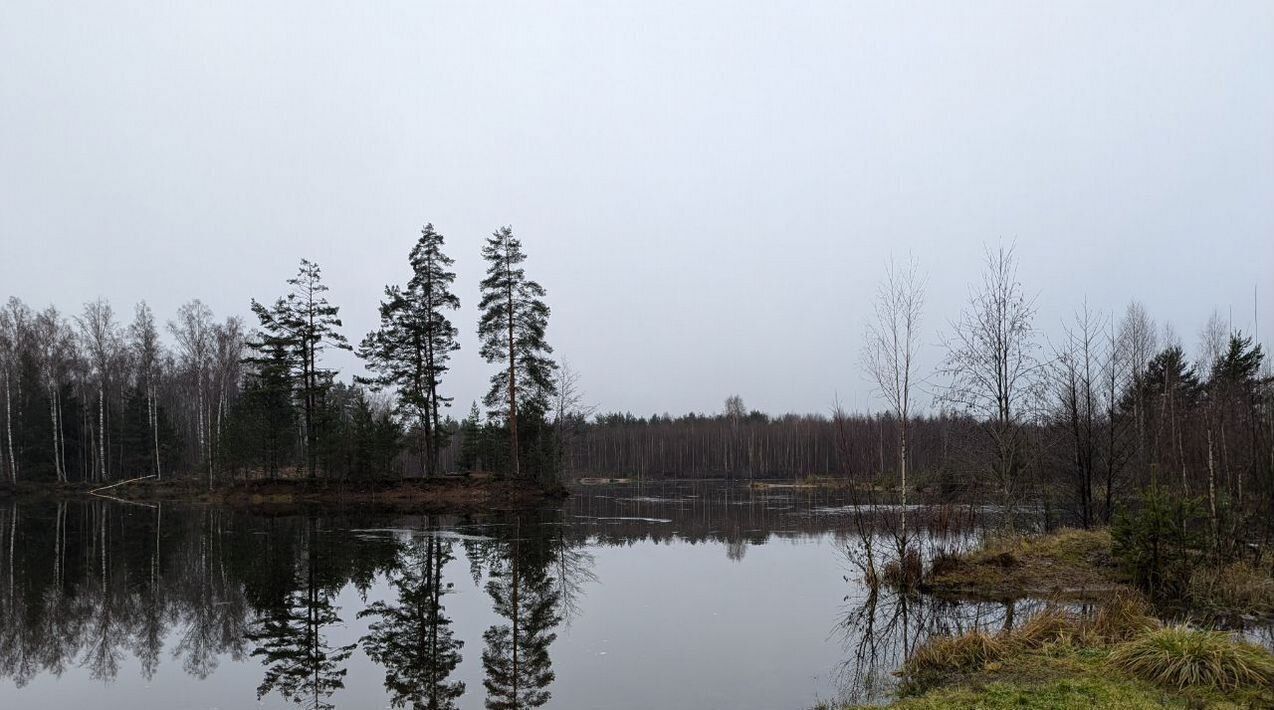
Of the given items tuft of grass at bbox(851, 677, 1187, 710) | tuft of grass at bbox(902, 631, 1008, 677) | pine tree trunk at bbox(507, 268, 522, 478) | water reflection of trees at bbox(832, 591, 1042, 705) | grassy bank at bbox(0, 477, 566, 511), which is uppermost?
pine tree trunk at bbox(507, 268, 522, 478)

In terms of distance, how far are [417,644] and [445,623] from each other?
3.73 feet

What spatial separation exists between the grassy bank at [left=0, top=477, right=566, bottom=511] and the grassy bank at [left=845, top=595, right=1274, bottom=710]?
30732 mm

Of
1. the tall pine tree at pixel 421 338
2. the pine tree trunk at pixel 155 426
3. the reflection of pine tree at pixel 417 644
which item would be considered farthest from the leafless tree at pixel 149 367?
the reflection of pine tree at pixel 417 644

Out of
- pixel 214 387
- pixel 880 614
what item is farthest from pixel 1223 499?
pixel 214 387

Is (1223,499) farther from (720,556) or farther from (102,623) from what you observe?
(102,623)

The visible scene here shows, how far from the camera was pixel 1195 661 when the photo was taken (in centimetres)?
673

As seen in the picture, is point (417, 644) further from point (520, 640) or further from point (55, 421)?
point (55, 421)

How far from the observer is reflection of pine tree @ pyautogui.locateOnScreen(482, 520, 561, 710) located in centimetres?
768

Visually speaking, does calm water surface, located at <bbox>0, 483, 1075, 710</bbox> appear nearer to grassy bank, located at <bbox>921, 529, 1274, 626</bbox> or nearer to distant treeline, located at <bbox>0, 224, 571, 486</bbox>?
grassy bank, located at <bbox>921, 529, 1274, 626</bbox>

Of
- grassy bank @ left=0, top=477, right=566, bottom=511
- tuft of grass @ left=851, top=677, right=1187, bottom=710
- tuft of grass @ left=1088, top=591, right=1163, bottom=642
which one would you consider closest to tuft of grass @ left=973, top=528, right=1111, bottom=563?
tuft of grass @ left=1088, top=591, right=1163, bottom=642

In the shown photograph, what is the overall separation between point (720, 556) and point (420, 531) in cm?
1150

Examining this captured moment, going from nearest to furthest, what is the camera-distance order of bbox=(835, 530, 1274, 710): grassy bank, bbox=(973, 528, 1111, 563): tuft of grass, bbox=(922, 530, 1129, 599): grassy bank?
bbox=(835, 530, 1274, 710): grassy bank < bbox=(922, 530, 1129, 599): grassy bank < bbox=(973, 528, 1111, 563): tuft of grass

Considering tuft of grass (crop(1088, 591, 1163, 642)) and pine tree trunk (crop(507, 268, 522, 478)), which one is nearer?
tuft of grass (crop(1088, 591, 1163, 642))

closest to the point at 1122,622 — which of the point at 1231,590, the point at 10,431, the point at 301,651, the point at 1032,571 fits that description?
the point at 1231,590
